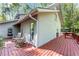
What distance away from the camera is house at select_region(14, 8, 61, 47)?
4363 millimetres

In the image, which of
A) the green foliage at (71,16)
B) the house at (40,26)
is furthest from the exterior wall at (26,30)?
the green foliage at (71,16)

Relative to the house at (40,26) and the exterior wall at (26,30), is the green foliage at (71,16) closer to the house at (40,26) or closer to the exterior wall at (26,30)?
the house at (40,26)

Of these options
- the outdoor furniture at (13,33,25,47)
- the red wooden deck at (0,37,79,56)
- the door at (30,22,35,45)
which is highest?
the door at (30,22,35,45)

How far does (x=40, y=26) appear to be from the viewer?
4.63 meters

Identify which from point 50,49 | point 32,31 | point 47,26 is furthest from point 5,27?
point 50,49

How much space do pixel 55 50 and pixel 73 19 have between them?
0.79 m

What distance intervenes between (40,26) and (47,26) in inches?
9.6

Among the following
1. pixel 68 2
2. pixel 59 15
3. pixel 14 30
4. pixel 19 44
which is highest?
pixel 68 2

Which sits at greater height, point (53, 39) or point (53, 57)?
point (53, 39)

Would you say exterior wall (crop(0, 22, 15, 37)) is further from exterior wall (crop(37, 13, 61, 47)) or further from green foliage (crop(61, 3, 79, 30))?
green foliage (crop(61, 3, 79, 30))

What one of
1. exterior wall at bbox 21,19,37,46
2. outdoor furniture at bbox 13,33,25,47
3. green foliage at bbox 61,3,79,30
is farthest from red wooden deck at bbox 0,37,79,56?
green foliage at bbox 61,3,79,30

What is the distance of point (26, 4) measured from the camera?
4.21 metres

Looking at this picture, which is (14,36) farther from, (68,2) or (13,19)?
(68,2)

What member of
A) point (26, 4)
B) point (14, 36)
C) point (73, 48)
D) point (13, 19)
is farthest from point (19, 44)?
point (73, 48)
